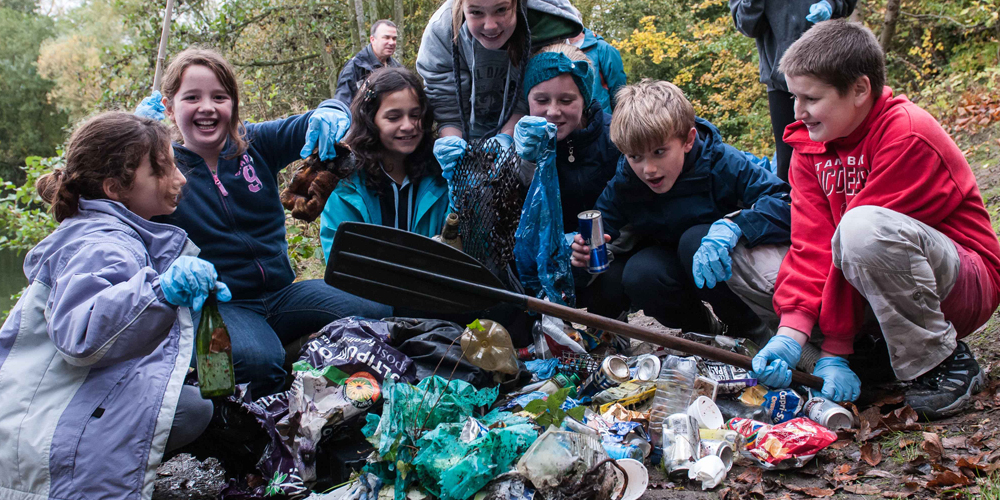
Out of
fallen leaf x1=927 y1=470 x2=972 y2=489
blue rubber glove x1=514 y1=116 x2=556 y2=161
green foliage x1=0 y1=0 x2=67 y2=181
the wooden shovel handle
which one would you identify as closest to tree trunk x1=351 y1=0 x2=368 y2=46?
blue rubber glove x1=514 y1=116 x2=556 y2=161

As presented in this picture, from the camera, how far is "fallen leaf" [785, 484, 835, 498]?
1901mm

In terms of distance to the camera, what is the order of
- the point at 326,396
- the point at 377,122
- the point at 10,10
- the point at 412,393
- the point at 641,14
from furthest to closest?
the point at 10,10 → the point at 641,14 → the point at 377,122 → the point at 326,396 → the point at 412,393

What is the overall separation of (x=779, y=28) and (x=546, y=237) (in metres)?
1.69

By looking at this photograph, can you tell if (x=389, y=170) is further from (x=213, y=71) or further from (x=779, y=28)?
(x=779, y=28)

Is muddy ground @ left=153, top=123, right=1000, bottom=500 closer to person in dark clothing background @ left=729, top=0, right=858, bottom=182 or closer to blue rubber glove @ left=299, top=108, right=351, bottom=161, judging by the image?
blue rubber glove @ left=299, top=108, right=351, bottom=161

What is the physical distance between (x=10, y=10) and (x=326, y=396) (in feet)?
94.9

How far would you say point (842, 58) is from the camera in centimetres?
225

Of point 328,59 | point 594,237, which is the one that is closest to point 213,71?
point 594,237

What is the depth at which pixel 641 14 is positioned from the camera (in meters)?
10.3

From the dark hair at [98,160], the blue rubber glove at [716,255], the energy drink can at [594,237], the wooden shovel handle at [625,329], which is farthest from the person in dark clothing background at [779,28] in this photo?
the dark hair at [98,160]

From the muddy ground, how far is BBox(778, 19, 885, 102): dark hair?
3.54 ft

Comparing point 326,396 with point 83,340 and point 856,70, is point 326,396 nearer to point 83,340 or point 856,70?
point 83,340

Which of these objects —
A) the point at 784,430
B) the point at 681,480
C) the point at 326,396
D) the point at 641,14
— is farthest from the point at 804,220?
the point at 641,14

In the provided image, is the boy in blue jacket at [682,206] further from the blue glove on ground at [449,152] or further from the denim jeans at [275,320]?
the denim jeans at [275,320]
